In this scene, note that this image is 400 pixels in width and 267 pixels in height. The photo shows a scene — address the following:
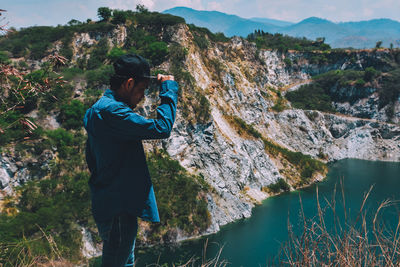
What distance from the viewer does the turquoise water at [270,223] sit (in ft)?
82.2

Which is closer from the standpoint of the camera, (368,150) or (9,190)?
(9,190)

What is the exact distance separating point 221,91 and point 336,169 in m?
24.1

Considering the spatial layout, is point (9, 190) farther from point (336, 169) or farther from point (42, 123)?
point (336, 169)

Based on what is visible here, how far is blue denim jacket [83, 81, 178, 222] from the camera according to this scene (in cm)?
276

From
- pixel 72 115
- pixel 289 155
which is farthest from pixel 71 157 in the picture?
pixel 289 155

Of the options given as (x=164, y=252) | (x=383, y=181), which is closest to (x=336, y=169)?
(x=383, y=181)

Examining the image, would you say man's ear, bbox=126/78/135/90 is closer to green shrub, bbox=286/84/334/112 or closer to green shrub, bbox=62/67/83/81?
green shrub, bbox=62/67/83/81

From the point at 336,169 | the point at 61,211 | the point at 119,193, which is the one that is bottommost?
the point at 336,169

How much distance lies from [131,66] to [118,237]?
5.07ft

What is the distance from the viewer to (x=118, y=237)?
2.96 m

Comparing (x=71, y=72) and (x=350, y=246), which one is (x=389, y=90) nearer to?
(x=71, y=72)

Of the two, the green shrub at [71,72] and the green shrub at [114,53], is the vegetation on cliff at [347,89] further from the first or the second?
the green shrub at [71,72]

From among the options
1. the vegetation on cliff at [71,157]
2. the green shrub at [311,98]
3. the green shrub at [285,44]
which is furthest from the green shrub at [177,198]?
the green shrub at [285,44]

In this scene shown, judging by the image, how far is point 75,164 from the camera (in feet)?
91.6
